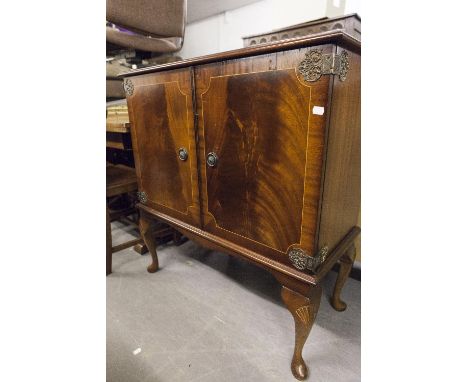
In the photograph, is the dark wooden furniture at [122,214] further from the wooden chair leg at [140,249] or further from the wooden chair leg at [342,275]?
the wooden chair leg at [342,275]

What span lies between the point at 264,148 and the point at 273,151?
0.13 ft

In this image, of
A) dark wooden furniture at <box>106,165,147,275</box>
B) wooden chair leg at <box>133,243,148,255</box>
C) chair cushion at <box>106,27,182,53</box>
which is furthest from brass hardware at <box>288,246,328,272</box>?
chair cushion at <box>106,27,182,53</box>

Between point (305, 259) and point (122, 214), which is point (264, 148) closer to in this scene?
point (305, 259)

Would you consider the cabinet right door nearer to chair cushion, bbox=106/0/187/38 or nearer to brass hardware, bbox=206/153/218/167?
brass hardware, bbox=206/153/218/167

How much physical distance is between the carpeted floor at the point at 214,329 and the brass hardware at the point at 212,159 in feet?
2.89

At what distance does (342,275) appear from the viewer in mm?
1463

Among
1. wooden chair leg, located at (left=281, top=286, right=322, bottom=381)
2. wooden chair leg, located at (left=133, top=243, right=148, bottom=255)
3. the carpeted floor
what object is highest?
wooden chair leg, located at (left=281, top=286, right=322, bottom=381)

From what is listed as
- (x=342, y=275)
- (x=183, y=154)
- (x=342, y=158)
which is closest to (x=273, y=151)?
(x=342, y=158)

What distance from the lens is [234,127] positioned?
3.52 ft

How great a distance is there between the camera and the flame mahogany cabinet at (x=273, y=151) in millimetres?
865

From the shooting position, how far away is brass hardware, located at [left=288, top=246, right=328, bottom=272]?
3.25 feet

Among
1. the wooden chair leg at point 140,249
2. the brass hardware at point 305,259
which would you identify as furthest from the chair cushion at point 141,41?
the brass hardware at point 305,259
